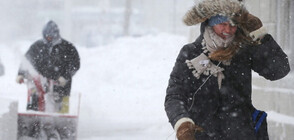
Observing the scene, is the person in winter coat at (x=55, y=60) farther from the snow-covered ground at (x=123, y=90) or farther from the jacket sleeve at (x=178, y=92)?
the jacket sleeve at (x=178, y=92)

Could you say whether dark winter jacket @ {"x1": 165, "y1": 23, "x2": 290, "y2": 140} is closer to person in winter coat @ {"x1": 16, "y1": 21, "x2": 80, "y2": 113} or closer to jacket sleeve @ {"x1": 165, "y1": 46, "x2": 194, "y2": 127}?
jacket sleeve @ {"x1": 165, "y1": 46, "x2": 194, "y2": 127}

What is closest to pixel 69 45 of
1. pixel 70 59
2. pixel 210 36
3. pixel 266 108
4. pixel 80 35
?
pixel 70 59

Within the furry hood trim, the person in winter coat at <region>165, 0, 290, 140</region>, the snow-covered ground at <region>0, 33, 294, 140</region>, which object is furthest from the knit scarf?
the snow-covered ground at <region>0, 33, 294, 140</region>

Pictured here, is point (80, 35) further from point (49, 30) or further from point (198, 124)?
point (198, 124)

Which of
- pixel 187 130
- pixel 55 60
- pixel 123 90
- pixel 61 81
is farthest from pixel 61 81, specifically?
pixel 123 90

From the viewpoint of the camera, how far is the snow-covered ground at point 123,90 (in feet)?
36.4

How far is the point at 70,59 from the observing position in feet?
31.3

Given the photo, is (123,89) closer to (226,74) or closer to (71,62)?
(71,62)

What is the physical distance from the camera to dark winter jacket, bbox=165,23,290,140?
150 inches

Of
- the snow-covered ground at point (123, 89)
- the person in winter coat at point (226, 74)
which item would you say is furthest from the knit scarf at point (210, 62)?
the snow-covered ground at point (123, 89)

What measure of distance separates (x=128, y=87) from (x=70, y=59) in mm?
10874

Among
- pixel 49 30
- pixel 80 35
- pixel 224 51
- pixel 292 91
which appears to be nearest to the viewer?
pixel 224 51

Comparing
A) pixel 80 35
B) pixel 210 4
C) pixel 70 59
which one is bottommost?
pixel 80 35

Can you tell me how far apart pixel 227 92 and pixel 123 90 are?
15.8 m
